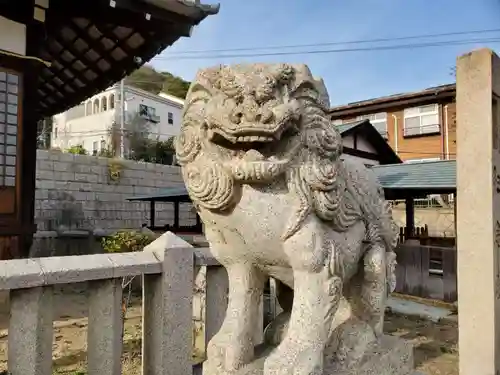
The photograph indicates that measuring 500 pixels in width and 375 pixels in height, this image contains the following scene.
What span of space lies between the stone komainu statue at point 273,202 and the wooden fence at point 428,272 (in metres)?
5.52

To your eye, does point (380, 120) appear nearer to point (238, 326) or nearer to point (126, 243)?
point (126, 243)

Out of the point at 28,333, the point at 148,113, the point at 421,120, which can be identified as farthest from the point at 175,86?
the point at 28,333

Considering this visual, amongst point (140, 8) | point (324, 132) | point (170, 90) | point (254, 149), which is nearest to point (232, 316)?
point (254, 149)

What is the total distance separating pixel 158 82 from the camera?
34.0 m

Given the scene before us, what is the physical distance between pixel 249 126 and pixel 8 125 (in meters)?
5.01

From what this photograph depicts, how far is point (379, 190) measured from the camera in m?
1.84

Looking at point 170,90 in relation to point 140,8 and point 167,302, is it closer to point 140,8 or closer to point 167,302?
point 140,8

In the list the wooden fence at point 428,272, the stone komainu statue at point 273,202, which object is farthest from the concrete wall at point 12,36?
the wooden fence at point 428,272

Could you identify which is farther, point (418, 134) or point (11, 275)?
point (418, 134)

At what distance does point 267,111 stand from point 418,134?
13764 mm

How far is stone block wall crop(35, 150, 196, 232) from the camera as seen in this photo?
986 cm

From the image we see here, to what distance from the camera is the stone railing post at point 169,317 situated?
89.7 inches

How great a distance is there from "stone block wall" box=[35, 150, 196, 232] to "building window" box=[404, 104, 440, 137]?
785cm

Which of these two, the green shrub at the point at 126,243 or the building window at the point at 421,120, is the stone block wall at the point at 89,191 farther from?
the building window at the point at 421,120
